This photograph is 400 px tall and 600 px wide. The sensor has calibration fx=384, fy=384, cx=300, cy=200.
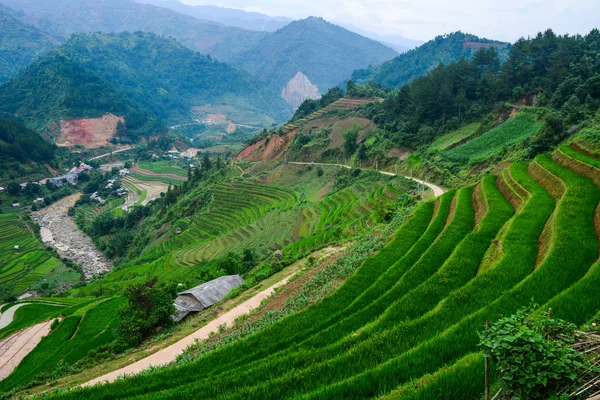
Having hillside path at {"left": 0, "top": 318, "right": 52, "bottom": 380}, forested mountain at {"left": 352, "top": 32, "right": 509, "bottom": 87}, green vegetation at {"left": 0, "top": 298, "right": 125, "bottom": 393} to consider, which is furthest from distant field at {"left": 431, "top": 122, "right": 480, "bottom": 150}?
forested mountain at {"left": 352, "top": 32, "right": 509, "bottom": 87}

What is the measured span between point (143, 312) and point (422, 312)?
12.1 m

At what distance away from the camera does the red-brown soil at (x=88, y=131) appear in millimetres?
96812

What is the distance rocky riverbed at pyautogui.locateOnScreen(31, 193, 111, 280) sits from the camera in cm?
4891

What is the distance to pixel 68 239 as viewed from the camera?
5603 cm

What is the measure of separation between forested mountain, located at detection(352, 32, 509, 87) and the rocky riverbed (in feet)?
315

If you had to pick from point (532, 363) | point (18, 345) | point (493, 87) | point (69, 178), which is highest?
point (493, 87)

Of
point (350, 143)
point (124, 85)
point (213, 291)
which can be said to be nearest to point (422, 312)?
point (213, 291)

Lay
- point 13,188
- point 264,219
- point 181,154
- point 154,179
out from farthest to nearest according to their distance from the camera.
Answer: point 181,154, point 154,179, point 13,188, point 264,219

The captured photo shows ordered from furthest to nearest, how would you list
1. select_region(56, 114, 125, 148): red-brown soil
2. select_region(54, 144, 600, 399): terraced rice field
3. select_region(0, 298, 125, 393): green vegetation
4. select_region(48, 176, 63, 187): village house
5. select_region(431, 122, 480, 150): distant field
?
select_region(56, 114, 125, 148): red-brown soil < select_region(48, 176, 63, 187): village house < select_region(431, 122, 480, 150): distant field < select_region(0, 298, 125, 393): green vegetation < select_region(54, 144, 600, 399): terraced rice field

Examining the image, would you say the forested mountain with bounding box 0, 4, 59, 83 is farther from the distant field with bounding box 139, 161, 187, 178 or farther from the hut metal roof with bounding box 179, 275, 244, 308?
the hut metal roof with bounding box 179, 275, 244, 308

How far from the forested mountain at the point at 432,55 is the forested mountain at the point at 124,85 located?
69.7 meters

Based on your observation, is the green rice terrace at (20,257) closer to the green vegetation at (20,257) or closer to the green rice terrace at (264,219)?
the green vegetation at (20,257)

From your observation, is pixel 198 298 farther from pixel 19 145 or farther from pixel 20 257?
pixel 19 145

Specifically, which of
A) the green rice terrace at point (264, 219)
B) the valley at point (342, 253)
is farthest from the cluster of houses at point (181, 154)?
the green rice terrace at point (264, 219)
